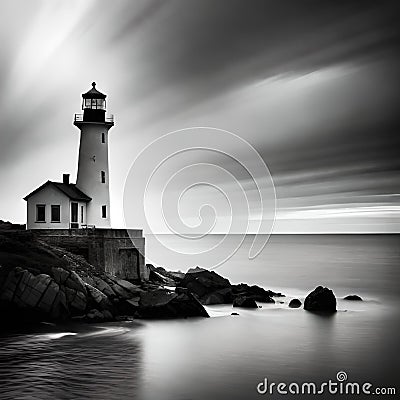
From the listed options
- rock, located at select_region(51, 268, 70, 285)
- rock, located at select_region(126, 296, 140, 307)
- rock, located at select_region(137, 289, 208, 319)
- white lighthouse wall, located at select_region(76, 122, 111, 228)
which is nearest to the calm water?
rock, located at select_region(137, 289, 208, 319)

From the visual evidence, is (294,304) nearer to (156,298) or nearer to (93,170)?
(156,298)

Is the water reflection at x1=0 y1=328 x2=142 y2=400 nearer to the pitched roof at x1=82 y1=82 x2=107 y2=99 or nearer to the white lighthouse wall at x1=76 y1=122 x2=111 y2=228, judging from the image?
the white lighthouse wall at x1=76 y1=122 x2=111 y2=228

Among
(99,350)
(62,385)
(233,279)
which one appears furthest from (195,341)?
(233,279)

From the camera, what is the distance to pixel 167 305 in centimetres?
1922

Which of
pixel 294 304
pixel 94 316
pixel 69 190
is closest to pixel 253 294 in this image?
pixel 294 304

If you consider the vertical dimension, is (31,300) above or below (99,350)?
above

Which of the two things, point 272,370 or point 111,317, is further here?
point 111,317

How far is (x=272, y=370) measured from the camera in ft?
47.2

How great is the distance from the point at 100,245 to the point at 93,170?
462 cm

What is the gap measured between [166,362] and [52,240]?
8851 mm

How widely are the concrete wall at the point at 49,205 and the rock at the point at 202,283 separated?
566cm

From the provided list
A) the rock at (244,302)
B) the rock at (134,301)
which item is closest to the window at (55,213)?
the rock at (134,301)

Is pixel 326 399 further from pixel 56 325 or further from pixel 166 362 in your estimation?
pixel 56 325

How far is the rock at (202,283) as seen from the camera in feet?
82.5
